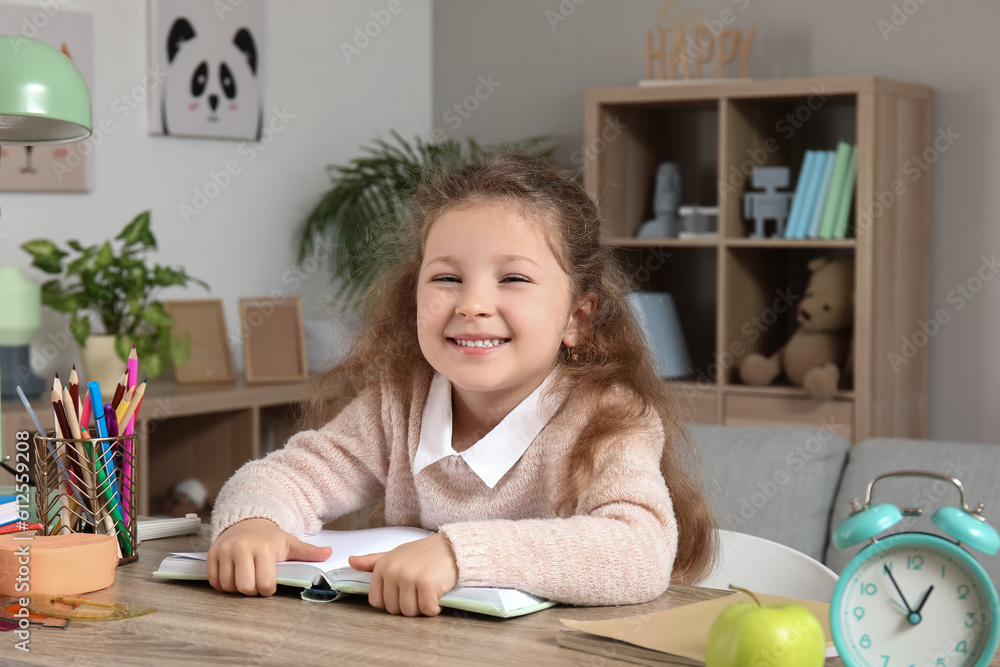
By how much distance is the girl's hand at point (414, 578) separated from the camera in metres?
0.87

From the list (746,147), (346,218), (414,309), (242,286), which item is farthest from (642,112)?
(414,309)

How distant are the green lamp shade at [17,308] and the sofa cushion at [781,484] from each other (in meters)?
1.56

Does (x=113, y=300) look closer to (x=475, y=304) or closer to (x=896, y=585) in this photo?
(x=475, y=304)

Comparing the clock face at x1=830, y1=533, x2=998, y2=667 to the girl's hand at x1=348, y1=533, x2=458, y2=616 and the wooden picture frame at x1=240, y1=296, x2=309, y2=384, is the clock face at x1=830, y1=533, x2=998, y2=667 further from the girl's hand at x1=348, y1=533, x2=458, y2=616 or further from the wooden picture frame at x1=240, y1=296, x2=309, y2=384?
the wooden picture frame at x1=240, y1=296, x2=309, y2=384

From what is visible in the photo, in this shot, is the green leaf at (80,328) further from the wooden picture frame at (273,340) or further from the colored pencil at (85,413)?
the colored pencil at (85,413)

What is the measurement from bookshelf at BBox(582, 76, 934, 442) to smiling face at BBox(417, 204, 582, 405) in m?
1.73

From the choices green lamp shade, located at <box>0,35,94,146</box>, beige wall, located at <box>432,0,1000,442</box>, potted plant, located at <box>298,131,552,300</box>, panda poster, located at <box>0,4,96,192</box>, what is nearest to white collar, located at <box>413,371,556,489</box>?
green lamp shade, located at <box>0,35,94,146</box>

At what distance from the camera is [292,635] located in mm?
824

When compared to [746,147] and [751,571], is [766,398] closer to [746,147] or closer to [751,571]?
[746,147]

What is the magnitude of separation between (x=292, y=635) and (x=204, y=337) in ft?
7.58

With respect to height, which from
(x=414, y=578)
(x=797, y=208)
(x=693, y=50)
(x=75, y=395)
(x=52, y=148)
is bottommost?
(x=414, y=578)

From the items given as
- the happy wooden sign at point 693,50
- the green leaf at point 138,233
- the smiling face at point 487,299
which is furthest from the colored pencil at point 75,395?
the happy wooden sign at point 693,50

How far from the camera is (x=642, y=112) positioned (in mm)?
3465

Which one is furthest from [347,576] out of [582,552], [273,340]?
[273,340]
